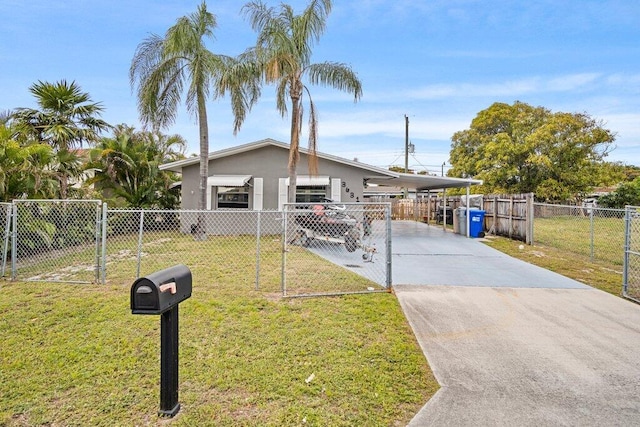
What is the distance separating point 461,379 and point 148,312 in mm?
2564

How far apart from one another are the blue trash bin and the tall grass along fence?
435cm

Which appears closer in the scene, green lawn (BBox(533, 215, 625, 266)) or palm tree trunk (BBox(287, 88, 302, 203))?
green lawn (BBox(533, 215, 625, 266))

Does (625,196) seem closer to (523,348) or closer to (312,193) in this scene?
(312,193)

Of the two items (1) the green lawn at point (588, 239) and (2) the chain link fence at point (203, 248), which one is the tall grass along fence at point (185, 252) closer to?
(2) the chain link fence at point (203, 248)

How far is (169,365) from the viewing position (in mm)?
2395

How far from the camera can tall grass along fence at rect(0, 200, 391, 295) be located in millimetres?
5766

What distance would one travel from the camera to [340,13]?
35.8ft

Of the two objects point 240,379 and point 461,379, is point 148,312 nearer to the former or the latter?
point 240,379

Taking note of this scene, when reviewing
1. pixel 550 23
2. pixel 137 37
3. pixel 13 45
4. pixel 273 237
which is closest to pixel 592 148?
pixel 550 23

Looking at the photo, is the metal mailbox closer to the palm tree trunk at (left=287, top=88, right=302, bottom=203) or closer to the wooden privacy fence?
the palm tree trunk at (left=287, top=88, right=302, bottom=203)

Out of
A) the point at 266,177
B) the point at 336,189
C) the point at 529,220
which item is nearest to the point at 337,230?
the point at 336,189

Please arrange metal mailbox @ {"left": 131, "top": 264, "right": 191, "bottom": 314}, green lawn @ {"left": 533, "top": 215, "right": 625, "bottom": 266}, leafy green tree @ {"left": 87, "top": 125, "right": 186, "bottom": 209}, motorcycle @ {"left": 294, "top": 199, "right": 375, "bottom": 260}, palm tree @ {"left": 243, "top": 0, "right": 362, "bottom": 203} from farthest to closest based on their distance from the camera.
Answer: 1. leafy green tree @ {"left": 87, "top": 125, "right": 186, "bottom": 209}
2. palm tree @ {"left": 243, "top": 0, "right": 362, "bottom": 203}
3. green lawn @ {"left": 533, "top": 215, "right": 625, "bottom": 266}
4. motorcycle @ {"left": 294, "top": 199, "right": 375, "bottom": 260}
5. metal mailbox @ {"left": 131, "top": 264, "right": 191, "bottom": 314}

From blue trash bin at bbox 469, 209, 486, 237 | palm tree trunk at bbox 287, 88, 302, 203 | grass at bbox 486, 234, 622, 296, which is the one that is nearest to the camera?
grass at bbox 486, 234, 622, 296

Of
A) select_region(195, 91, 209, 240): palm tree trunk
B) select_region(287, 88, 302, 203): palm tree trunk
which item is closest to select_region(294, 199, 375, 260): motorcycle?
select_region(287, 88, 302, 203): palm tree trunk
